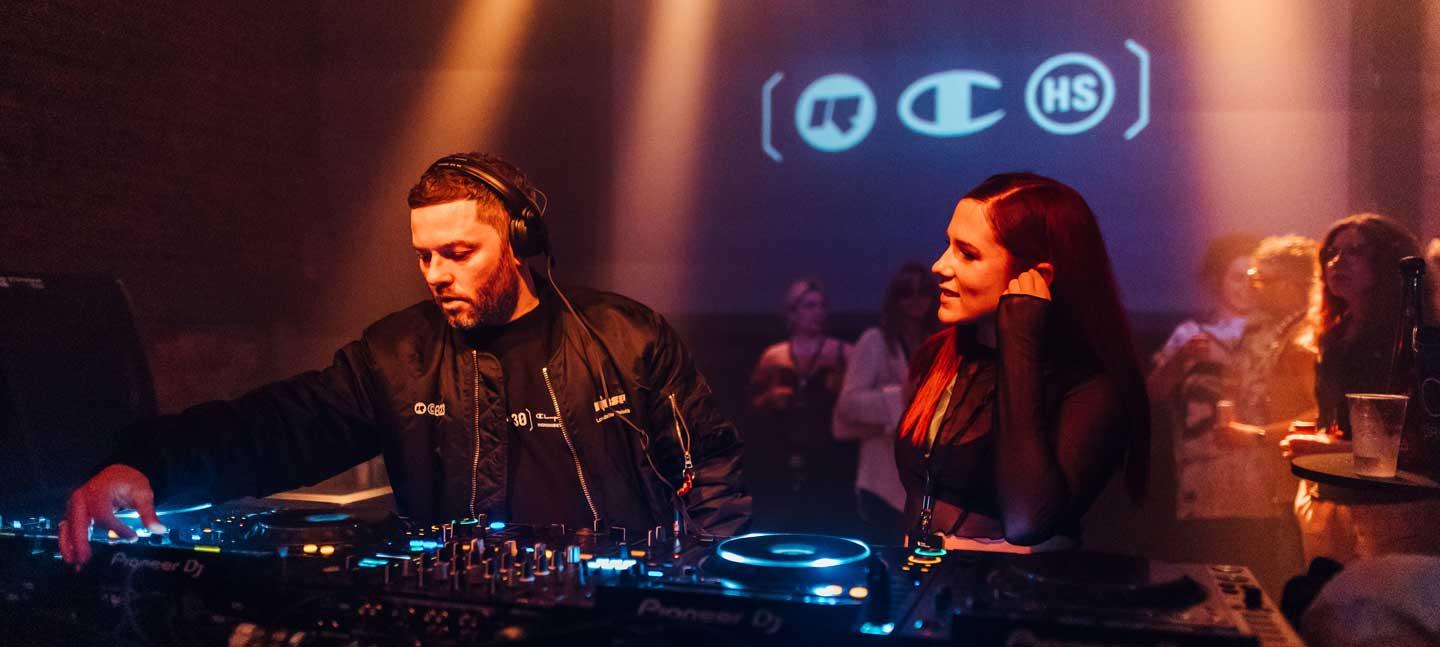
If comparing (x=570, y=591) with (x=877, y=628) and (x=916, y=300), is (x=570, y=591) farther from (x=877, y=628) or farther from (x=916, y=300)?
(x=916, y=300)

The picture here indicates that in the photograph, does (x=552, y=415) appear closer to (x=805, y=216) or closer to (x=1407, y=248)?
(x=1407, y=248)

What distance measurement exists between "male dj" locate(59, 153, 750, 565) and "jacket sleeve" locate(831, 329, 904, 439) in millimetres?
2396

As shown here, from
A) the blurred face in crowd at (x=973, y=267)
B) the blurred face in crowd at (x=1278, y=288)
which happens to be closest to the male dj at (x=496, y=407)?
the blurred face in crowd at (x=973, y=267)

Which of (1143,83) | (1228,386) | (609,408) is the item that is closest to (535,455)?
(609,408)

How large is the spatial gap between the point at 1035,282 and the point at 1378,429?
920mm

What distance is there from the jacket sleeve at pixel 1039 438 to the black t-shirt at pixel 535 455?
83cm

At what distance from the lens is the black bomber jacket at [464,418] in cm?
207

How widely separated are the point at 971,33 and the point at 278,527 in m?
4.92

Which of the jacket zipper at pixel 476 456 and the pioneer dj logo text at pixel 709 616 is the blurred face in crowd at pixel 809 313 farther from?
the pioneer dj logo text at pixel 709 616

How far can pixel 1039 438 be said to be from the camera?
5.71 ft

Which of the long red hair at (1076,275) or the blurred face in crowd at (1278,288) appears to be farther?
the blurred face in crowd at (1278,288)

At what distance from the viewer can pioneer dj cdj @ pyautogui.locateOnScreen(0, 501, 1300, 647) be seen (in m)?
1.05

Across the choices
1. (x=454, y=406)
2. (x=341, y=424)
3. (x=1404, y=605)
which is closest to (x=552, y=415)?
(x=454, y=406)

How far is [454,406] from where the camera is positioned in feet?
7.13
